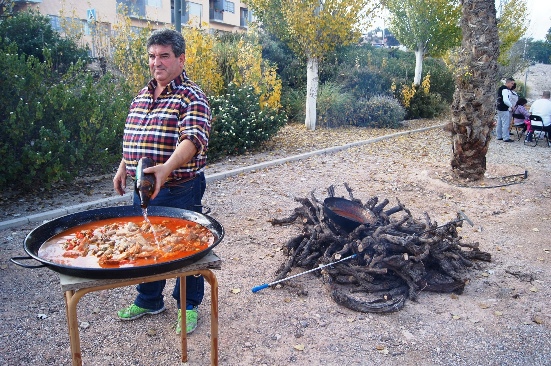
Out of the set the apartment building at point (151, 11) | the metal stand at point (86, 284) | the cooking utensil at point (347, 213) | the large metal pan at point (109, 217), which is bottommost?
the cooking utensil at point (347, 213)

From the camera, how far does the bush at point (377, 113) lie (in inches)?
623

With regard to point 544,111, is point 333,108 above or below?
below

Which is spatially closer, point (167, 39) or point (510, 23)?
point (167, 39)

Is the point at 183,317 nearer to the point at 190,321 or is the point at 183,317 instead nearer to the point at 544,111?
the point at 190,321

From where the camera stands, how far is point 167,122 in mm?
2807

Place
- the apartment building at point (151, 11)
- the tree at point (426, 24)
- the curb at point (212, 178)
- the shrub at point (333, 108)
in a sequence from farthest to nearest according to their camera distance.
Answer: the apartment building at point (151, 11) < the tree at point (426, 24) < the shrub at point (333, 108) < the curb at point (212, 178)

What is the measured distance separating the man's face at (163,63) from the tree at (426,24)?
18.7m

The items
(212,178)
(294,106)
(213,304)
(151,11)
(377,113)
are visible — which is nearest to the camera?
(213,304)

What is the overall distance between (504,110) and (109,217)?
13.3 metres

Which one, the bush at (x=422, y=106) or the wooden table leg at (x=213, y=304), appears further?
the bush at (x=422, y=106)

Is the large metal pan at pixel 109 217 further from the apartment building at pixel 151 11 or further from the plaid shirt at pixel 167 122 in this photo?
the apartment building at pixel 151 11

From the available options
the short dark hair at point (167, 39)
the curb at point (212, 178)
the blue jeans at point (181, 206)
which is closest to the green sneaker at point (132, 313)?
the blue jeans at point (181, 206)

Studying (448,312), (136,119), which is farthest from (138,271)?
(448,312)

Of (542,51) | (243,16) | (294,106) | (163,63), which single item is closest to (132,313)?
(163,63)
